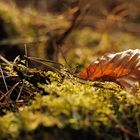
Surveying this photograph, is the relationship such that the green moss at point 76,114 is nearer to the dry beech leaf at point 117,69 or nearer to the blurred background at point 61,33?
the dry beech leaf at point 117,69

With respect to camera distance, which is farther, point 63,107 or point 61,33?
point 61,33

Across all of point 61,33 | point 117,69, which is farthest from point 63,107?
point 61,33

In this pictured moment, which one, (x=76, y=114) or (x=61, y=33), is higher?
(x=61, y=33)

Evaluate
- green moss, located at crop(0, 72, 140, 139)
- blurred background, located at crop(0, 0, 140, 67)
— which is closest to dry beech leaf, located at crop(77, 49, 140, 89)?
green moss, located at crop(0, 72, 140, 139)

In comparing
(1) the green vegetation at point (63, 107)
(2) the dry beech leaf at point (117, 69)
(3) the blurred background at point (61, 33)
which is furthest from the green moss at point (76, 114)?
(3) the blurred background at point (61, 33)

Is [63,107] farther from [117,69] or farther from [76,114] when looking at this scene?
[117,69]

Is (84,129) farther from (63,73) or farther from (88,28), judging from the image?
(88,28)
